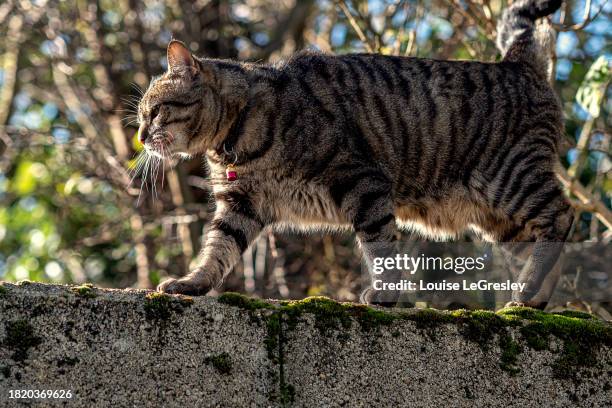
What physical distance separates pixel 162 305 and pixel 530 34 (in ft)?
9.02

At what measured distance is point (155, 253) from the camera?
6793 millimetres

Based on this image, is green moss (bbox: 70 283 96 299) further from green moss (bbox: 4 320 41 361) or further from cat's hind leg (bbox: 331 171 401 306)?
cat's hind leg (bbox: 331 171 401 306)

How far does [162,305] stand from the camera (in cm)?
264

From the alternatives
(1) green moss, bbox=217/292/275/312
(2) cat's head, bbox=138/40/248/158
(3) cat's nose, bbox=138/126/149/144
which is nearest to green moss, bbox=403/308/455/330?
(1) green moss, bbox=217/292/275/312

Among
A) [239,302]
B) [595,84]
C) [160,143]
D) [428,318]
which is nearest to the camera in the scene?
[239,302]

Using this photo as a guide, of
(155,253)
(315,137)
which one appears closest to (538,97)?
(315,137)

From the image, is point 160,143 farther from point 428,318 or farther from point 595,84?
point 595,84

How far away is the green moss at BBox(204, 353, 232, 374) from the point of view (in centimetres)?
260

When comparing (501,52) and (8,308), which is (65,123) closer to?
(501,52)

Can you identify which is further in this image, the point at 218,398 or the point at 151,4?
the point at 151,4

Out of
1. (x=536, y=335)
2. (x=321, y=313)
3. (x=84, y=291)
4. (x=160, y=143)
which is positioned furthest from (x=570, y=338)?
(x=160, y=143)

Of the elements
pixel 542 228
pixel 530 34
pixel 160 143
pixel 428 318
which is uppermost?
pixel 530 34

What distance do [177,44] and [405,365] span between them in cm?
192

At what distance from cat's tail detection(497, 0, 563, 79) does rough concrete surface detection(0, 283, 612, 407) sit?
1928mm
